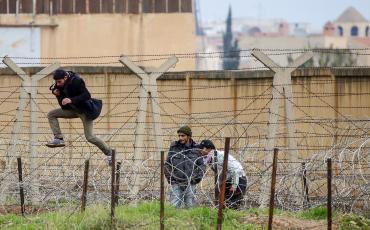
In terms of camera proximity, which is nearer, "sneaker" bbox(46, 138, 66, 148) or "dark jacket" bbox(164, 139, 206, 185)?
"dark jacket" bbox(164, 139, 206, 185)

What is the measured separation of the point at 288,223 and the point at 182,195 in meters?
2.04

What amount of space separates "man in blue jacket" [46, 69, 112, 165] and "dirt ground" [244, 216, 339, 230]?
2.30 meters

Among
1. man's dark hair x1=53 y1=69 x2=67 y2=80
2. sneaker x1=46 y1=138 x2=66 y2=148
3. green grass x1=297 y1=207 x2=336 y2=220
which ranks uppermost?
man's dark hair x1=53 y1=69 x2=67 y2=80

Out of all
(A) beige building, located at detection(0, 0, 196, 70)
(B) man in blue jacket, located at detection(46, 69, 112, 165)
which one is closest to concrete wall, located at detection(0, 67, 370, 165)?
(B) man in blue jacket, located at detection(46, 69, 112, 165)

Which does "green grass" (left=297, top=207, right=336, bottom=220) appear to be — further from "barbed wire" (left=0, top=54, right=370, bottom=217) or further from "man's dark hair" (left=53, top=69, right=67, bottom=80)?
"man's dark hair" (left=53, top=69, right=67, bottom=80)

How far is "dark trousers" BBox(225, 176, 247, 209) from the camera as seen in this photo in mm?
15930

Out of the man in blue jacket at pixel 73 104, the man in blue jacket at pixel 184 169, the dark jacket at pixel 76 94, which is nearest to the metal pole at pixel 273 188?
the man in blue jacket at pixel 184 169

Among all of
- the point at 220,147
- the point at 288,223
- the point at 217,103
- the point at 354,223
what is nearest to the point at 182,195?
the point at 288,223

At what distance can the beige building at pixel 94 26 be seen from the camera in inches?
1596

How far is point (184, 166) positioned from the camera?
16078 millimetres

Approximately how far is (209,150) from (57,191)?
6.47ft

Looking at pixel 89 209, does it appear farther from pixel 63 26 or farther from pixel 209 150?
pixel 63 26

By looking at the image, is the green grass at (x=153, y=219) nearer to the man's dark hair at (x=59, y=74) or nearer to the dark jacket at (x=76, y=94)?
the dark jacket at (x=76, y=94)

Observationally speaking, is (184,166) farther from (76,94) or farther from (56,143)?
(56,143)
